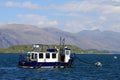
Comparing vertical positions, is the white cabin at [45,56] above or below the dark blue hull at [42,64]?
above

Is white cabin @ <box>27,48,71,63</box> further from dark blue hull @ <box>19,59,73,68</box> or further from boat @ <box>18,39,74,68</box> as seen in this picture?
dark blue hull @ <box>19,59,73,68</box>

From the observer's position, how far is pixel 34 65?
4537 inches

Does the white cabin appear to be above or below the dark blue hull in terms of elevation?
above

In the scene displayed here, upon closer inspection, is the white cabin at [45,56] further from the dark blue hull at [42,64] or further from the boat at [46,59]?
the dark blue hull at [42,64]

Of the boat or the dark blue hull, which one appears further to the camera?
the dark blue hull

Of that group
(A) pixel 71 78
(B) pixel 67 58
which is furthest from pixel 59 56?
(A) pixel 71 78

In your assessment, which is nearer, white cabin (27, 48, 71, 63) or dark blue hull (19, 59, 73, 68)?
white cabin (27, 48, 71, 63)

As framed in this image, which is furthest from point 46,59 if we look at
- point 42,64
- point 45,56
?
point 42,64

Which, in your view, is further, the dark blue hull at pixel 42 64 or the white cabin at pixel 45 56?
the dark blue hull at pixel 42 64

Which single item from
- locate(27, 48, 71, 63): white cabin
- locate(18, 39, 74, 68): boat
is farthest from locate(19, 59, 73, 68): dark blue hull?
locate(27, 48, 71, 63): white cabin

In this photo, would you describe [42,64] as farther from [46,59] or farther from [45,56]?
A: [45,56]

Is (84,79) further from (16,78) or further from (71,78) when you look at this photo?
(16,78)

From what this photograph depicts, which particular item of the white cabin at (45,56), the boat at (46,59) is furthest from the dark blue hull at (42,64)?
the white cabin at (45,56)

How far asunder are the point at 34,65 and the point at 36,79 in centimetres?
2843
